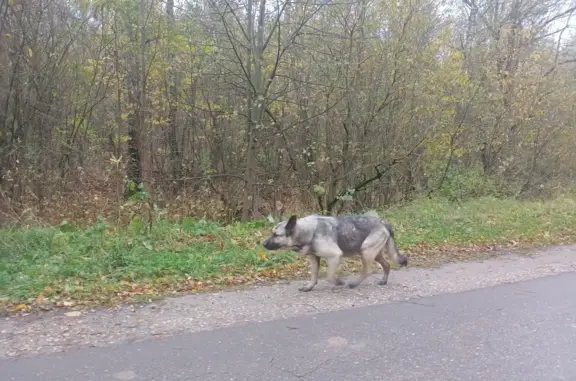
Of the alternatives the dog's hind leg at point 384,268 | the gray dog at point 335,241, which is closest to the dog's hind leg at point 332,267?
the gray dog at point 335,241

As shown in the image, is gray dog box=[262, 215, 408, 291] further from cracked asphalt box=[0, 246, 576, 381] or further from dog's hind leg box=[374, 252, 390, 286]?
cracked asphalt box=[0, 246, 576, 381]

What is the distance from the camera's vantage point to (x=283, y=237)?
21.0 feet

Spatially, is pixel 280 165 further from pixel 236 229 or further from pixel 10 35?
pixel 10 35

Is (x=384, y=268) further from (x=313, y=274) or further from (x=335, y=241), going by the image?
(x=313, y=274)

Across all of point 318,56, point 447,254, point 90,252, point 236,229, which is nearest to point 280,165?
point 318,56

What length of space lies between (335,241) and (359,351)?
222 cm

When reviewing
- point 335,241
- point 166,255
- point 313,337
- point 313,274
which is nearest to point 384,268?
point 335,241

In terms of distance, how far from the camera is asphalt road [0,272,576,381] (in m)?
4.12

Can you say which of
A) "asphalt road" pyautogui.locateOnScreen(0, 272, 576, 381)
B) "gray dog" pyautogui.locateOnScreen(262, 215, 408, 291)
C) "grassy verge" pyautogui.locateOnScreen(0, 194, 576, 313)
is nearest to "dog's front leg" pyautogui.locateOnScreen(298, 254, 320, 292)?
"gray dog" pyautogui.locateOnScreen(262, 215, 408, 291)

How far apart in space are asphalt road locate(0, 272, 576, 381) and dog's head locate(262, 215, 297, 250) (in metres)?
1.16

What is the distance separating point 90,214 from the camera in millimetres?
11750

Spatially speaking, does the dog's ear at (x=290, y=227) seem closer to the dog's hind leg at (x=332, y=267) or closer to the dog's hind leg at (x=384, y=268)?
the dog's hind leg at (x=332, y=267)

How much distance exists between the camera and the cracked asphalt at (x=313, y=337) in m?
4.18

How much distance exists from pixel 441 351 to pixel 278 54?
29.9 ft
